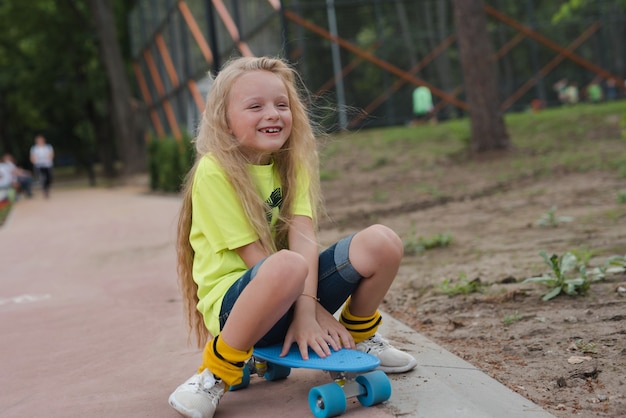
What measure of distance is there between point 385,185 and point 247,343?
31.1 ft

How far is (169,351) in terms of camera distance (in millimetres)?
4023

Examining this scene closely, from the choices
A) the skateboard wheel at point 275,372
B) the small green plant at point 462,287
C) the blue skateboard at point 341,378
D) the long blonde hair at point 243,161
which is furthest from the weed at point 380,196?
the blue skateboard at point 341,378

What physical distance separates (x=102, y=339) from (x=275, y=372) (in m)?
1.60

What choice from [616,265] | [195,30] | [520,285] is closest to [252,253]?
[520,285]

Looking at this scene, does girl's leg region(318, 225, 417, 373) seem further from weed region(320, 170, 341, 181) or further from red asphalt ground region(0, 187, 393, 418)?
weed region(320, 170, 341, 181)

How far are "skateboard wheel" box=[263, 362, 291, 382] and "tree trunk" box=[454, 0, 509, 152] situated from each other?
10750 millimetres

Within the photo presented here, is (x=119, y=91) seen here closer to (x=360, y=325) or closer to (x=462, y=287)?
(x=462, y=287)

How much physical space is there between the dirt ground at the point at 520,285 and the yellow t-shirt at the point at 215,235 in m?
1.15

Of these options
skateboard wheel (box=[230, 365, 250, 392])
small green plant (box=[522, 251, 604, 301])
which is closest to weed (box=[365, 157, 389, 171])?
small green plant (box=[522, 251, 604, 301])

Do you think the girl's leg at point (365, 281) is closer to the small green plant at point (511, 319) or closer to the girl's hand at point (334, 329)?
the girl's hand at point (334, 329)

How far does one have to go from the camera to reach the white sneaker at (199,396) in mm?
2818

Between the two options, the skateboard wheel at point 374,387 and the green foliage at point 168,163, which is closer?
the skateboard wheel at point 374,387

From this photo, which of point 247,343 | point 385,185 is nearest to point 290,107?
point 247,343

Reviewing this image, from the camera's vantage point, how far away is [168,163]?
18672mm
